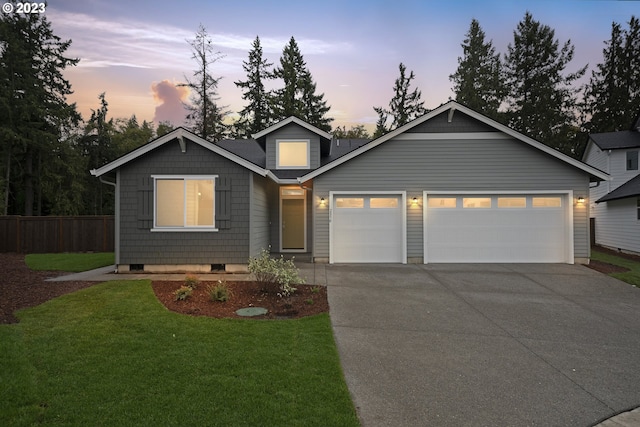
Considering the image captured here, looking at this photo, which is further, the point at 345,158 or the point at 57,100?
the point at 57,100

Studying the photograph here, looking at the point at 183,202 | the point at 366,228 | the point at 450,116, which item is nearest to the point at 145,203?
the point at 183,202

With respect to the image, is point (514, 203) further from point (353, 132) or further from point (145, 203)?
point (353, 132)

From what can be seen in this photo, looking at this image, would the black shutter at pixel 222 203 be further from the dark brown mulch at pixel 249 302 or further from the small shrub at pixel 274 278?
the small shrub at pixel 274 278

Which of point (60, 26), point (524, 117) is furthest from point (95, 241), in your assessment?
point (524, 117)

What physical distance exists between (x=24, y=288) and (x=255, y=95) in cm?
2695

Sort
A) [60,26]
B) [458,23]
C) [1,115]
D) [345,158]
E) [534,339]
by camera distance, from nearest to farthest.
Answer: [534,339], [345,158], [1,115], [60,26], [458,23]

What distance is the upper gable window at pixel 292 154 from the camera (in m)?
13.9

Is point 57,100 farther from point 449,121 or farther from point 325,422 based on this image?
point 325,422

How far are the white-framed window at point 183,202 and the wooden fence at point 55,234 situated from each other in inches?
262

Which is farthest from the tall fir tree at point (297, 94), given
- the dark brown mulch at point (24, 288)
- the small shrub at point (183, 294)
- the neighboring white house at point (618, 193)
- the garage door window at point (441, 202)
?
the small shrub at point (183, 294)

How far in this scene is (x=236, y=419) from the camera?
116 inches

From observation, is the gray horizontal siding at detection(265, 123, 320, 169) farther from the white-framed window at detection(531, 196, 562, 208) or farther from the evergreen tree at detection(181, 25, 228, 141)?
the evergreen tree at detection(181, 25, 228, 141)

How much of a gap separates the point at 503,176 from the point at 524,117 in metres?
22.4

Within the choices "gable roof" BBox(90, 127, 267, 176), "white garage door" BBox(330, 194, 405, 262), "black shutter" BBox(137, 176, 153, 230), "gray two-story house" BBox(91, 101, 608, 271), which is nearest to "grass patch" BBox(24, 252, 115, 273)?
"black shutter" BBox(137, 176, 153, 230)
